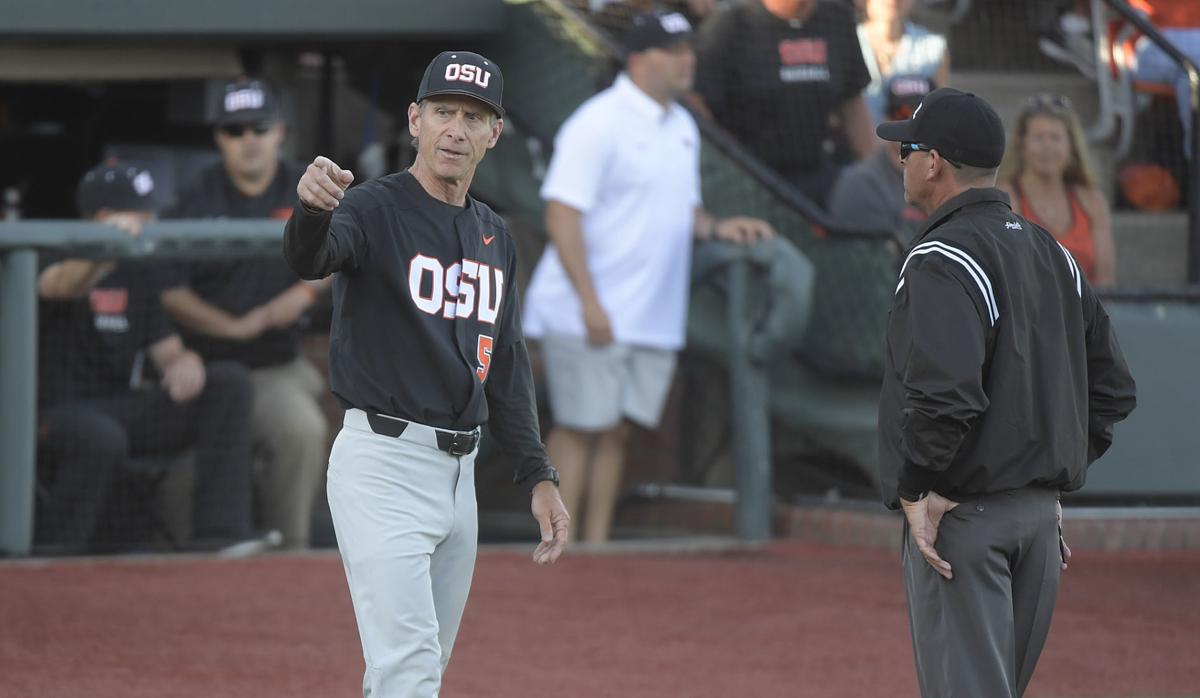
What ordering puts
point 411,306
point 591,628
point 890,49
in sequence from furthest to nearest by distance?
point 890,49, point 591,628, point 411,306

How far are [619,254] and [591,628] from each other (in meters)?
2.22

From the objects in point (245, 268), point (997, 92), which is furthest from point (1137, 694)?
point (997, 92)

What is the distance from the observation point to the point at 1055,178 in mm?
8719

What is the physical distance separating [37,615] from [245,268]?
207cm

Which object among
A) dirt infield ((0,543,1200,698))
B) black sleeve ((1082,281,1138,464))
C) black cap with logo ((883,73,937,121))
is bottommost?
dirt infield ((0,543,1200,698))

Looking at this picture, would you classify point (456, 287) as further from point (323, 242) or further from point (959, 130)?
point (959, 130)

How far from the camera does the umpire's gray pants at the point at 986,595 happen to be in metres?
3.96

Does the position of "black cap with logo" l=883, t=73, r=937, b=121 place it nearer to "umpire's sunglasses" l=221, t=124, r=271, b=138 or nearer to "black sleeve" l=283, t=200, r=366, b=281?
"umpire's sunglasses" l=221, t=124, r=271, b=138

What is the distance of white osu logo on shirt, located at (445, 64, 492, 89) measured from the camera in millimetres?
4258

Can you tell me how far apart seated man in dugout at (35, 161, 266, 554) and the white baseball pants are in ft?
13.5

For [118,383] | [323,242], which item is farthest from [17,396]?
[323,242]

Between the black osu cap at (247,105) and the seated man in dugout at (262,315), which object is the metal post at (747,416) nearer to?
the seated man in dugout at (262,315)

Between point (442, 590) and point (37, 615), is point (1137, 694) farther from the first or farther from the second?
point (37, 615)

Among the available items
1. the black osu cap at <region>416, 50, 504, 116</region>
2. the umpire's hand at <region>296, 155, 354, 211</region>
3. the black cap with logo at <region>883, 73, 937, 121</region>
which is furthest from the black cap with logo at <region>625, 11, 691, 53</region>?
the umpire's hand at <region>296, 155, 354, 211</region>
